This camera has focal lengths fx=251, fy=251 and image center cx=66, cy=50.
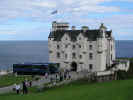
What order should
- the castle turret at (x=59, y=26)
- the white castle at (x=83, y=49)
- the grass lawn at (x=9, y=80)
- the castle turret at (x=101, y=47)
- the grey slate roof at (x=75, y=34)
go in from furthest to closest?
the castle turret at (x=59, y=26) < the grey slate roof at (x=75, y=34) < the white castle at (x=83, y=49) < the castle turret at (x=101, y=47) < the grass lawn at (x=9, y=80)

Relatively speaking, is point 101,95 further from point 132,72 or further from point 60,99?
point 132,72

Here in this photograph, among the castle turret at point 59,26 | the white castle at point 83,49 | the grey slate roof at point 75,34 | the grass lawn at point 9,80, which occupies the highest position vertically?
the castle turret at point 59,26

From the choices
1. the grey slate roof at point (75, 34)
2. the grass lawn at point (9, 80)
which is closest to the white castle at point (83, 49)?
the grey slate roof at point (75, 34)

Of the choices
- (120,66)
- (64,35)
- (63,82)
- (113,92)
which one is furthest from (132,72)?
(113,92)

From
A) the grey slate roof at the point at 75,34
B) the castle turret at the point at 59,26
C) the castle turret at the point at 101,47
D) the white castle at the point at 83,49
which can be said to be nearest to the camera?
the castle turret at the point at 101,47

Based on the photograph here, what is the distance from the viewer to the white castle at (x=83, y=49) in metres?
59.7

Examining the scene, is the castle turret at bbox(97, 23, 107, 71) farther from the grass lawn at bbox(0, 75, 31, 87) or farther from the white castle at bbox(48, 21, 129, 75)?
the grass lawn at bbox(0, 75, 31, 87)

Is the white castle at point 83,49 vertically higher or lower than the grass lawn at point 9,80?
higher

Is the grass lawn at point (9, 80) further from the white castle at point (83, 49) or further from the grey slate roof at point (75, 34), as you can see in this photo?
the grey slate roof at point (75, 34)

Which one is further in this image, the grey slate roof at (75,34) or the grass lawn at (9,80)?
the grey slate roof at (75,34)

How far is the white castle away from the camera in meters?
59.7

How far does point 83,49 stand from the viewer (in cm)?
6097

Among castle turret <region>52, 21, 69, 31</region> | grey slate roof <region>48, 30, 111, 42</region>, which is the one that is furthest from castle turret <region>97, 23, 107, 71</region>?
castle turret <region>52, 21, 69, 31</region>

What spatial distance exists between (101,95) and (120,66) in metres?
37.9
